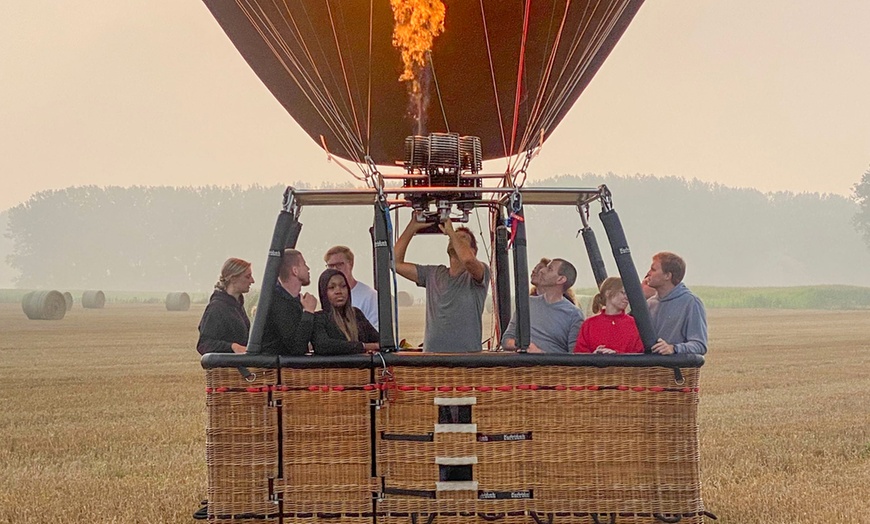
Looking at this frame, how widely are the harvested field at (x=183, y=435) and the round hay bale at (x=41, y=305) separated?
38.3 feet

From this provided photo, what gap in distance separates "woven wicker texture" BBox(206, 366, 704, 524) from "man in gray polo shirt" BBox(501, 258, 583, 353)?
1144 millimetres

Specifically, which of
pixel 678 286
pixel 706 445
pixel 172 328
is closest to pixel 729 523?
pixel 678 286

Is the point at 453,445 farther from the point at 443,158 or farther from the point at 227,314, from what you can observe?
the point at 227,314

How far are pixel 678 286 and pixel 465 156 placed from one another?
1.43 meters

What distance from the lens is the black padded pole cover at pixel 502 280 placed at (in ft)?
16.7

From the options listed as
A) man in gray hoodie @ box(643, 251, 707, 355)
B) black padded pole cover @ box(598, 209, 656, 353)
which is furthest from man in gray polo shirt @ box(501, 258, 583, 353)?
black padded pole cover @ box(598, 209, 656, 353)

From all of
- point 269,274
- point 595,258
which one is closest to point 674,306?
point 595,258

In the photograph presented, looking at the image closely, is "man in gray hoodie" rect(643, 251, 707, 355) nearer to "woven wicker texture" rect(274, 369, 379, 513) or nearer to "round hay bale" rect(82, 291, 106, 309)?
"woven wicker texture" rect(274, 369, 379, 513)

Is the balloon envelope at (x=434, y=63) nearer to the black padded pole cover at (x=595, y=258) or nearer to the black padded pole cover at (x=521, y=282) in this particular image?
the black padded pole cover at (x=595, y=258)

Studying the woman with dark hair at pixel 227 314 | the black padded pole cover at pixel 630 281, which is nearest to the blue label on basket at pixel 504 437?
the black padded pole cover at pixel 630 281

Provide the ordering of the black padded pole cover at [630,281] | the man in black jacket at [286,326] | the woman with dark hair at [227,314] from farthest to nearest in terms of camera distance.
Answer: the woman with dark hair at [227,314], the man in black jacket at [286,326], the black padded pole cover at [630,281]

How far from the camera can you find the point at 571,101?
312 inches

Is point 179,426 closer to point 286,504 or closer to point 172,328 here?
point 286,504

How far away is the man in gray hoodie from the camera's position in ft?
17.0
